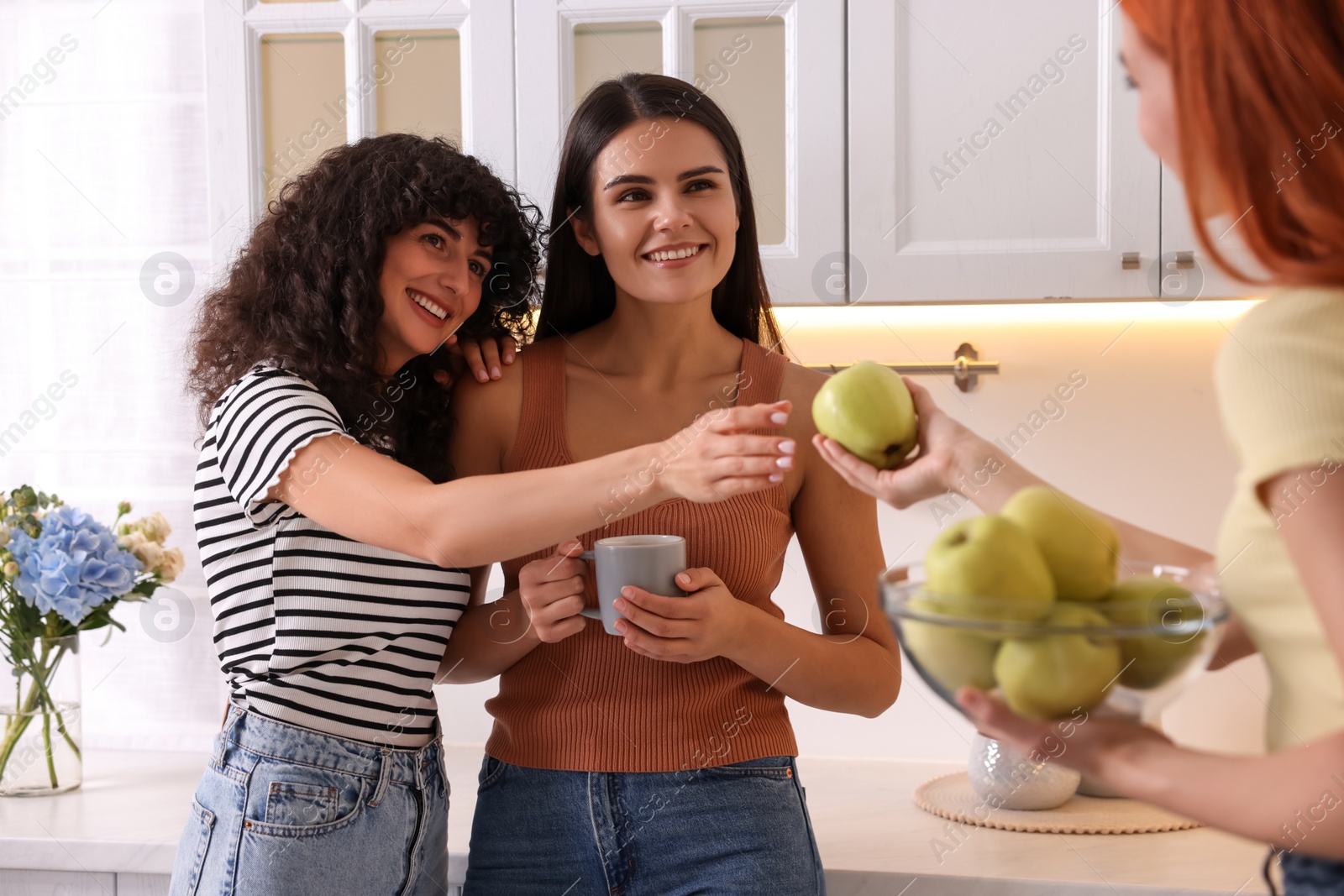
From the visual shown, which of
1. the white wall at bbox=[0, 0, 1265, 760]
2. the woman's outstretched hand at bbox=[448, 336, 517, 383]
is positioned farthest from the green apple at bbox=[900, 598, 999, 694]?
the white wall at bbox=[0, 0, 1265, 760]

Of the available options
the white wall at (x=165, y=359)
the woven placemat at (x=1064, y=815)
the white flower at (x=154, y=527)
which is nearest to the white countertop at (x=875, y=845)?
the woven placemat at (x=1064, y=815)

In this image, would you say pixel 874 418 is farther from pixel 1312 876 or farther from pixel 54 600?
pixel 54 600

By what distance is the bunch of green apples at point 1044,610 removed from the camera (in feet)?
1.63

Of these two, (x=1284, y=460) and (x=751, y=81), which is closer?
(x=1284, y=460)

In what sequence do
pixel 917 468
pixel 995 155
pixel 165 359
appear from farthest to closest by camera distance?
pixel 165 359, pixel 995 155, pixel 917 468

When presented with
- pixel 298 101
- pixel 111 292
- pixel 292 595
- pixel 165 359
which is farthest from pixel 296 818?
pixel 111 292

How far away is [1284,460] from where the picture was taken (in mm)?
448

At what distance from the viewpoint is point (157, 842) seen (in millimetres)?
1511

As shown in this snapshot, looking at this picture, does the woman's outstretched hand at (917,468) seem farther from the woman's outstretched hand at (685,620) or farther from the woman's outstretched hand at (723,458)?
the woman's outstretched hand at (685,620)

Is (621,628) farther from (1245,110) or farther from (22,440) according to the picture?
(22,440)

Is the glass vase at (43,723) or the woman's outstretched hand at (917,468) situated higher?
the woman's outstretched hand at (917,468)

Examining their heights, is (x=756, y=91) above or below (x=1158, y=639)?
above

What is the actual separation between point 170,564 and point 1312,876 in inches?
63.1

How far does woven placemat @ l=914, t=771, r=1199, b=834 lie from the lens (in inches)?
60.0
